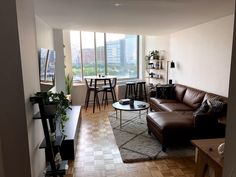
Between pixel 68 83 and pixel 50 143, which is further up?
pixel 68 83

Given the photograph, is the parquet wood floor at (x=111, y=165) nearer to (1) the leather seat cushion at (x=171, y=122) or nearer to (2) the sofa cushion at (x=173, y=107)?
(1) the leather seat cushion at (x=171, y=122)

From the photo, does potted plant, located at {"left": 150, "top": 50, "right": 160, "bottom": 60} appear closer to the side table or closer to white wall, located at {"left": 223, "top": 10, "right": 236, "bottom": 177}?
the side table

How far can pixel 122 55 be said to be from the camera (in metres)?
7.11

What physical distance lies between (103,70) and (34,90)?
4794mm

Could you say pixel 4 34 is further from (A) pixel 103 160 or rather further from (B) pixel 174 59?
(B) pixel 174 59

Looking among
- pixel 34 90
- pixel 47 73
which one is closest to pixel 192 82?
pixel 47 73

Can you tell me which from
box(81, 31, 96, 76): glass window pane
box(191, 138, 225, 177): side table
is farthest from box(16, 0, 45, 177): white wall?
box(81, 31, 96, 76): glass window pane

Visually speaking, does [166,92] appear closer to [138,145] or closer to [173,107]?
[173,107]

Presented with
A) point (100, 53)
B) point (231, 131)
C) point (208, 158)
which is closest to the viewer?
point (231, 131)

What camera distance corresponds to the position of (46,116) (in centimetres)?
195

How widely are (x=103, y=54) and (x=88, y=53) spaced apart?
517 mm

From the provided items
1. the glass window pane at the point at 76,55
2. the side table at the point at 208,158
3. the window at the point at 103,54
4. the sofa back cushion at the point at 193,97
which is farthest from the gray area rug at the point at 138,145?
the window at the point at 103,54

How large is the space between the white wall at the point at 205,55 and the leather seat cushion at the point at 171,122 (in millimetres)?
996

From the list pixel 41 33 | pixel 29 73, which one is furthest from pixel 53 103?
pixel 41 33
